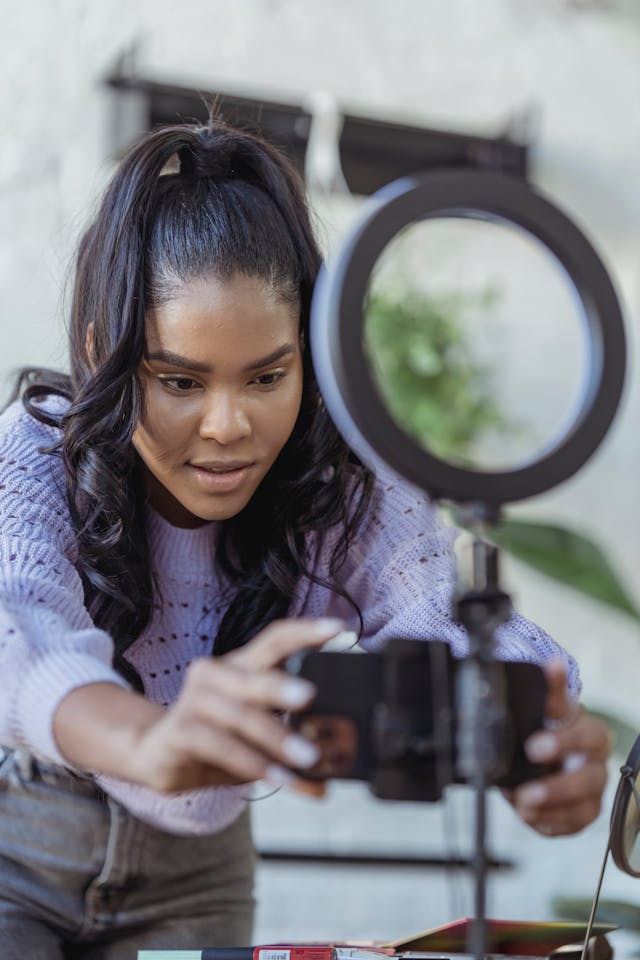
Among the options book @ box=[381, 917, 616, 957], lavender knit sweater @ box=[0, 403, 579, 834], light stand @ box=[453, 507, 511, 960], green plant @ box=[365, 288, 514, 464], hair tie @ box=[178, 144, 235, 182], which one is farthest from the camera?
green plant @ box=[365, 288, 514, 464]

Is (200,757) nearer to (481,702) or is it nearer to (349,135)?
(481,702)

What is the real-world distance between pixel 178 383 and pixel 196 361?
3 cm

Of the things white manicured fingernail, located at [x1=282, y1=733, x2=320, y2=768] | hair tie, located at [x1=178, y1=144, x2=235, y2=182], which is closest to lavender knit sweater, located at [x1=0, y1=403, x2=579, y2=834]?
white manicured fingernail, located at [x1=282, y1=733, x2=320, y2=768]

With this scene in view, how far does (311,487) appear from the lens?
934 millimetres

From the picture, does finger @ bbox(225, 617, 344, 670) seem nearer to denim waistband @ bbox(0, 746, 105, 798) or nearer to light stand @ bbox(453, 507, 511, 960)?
light stand @ bbox(453, 507, 511, 960)

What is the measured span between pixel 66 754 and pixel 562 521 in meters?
1.88

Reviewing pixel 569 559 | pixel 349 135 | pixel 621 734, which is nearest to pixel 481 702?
pixel 621 734

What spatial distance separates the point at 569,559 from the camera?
1852mm

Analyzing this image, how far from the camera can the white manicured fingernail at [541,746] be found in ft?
1.68

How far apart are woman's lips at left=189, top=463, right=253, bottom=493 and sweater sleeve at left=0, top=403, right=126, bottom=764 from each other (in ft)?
0.32

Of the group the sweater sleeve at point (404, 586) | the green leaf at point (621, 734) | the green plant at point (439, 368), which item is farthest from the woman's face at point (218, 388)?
the green plant at point (439, 368)

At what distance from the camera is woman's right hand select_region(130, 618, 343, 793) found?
48 cm

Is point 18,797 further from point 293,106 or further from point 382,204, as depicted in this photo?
point 293,106

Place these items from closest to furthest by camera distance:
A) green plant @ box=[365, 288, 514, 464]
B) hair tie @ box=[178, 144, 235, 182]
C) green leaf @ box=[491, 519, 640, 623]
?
hair tie @ box=[178, 144, 235, 182], green leaf @ box=[491, 519, 640, 623], green plant @ box=[365, 288, 514, 464]
